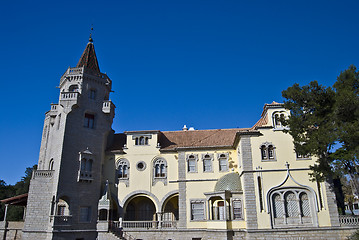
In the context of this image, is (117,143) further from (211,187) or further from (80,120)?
(211,187)

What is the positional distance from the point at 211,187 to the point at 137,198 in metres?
7.88

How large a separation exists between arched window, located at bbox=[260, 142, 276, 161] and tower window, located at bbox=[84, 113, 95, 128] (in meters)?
16.4

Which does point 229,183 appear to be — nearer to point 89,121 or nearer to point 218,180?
point 218,180

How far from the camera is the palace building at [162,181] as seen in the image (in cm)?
2294

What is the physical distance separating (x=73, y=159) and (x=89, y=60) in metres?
11.3

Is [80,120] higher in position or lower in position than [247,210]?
higher

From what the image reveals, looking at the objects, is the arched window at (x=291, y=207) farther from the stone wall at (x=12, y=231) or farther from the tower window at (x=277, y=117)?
the stone wall at (x=12, y=231)

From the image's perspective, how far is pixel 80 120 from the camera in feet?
93.8

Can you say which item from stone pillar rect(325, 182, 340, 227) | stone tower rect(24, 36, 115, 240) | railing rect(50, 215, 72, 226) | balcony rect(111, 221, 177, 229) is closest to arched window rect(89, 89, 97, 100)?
stone tower rect(24, 36, 115, 240)

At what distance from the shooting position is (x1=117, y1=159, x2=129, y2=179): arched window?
29.5 m

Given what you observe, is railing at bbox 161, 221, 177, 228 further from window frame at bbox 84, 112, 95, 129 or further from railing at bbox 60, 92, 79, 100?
railing at bbox 60, 92, 79, 100

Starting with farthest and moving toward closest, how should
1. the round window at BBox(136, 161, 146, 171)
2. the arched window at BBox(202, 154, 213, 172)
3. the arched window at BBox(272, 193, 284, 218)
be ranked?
the round window at BBox(136, 161, 146, 171) → the arched window at BBox(202, 154, 213, 172) → the arched window at BBox(272, 193, 284, 218)

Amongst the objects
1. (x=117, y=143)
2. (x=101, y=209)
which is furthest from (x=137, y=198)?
(x=117, y=143)

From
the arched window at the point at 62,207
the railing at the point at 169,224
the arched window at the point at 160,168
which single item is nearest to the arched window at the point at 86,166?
the arched window at the point at 62,207
